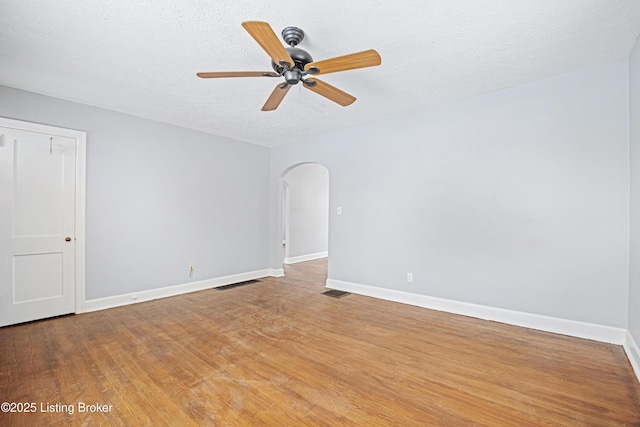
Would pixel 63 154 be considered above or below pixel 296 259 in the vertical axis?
above

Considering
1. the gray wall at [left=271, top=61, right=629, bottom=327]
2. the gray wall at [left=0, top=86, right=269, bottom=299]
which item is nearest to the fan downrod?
the gray wall at [left=271, top=61, right=629, bottom=327]

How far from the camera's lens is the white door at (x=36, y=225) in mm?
3111

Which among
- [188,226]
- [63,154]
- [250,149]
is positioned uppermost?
[250,149]

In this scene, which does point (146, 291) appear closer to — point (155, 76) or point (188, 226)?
point (188, 226)

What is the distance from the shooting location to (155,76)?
9.32 feet

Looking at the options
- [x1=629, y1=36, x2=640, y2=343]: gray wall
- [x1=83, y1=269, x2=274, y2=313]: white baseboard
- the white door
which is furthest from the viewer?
[x1=83, y1=269, x2=274, y2=313]: white baseboard

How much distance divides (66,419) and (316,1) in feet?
9.81

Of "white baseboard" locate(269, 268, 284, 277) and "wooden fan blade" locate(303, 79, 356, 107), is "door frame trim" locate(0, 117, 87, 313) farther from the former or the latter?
"wooden fan blade" locate(303, 79, 356, 107)

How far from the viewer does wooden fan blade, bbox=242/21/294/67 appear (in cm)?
159

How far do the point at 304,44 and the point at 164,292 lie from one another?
12.7 feet

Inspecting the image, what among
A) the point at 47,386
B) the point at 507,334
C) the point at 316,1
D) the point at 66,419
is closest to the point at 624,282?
the point at 507,334

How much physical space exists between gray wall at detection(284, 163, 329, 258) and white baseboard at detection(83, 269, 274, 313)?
2112mm

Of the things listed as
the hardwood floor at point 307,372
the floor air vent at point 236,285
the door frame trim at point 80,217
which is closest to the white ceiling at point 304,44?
the door frame trim at point 80,217

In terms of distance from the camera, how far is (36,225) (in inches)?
130
